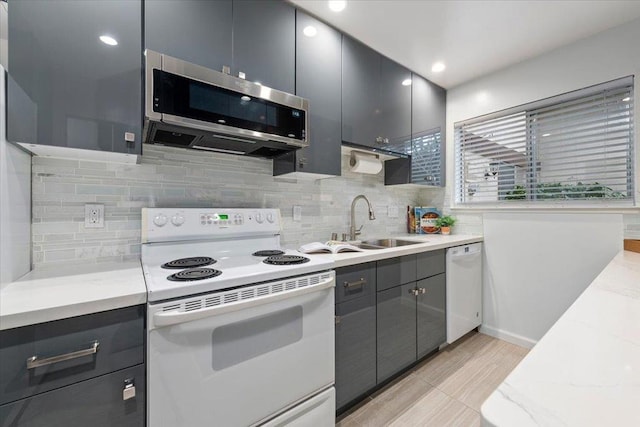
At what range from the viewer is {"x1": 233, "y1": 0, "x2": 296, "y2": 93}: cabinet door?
4.71 feet

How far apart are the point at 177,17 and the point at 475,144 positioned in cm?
261

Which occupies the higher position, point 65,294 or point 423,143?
point 423,143

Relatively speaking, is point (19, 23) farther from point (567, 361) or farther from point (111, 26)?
point (567, 361)

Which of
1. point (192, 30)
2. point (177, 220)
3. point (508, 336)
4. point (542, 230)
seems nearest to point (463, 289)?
point (508, 336)

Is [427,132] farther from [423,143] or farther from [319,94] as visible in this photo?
[319,94]

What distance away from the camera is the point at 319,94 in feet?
5.79

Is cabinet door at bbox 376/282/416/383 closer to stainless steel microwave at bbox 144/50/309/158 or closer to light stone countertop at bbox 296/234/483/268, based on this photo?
light stone countertop at bbox 296/234/483/268

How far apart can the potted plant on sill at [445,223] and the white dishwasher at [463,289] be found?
301 millimetres

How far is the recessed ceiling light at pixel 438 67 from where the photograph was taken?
2.34 metres

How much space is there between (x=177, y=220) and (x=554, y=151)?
9.28 feet

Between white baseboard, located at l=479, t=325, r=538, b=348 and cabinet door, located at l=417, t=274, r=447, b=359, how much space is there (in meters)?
0.65

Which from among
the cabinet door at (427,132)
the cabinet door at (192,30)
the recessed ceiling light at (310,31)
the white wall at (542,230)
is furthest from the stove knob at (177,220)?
the white wall at (542,230)

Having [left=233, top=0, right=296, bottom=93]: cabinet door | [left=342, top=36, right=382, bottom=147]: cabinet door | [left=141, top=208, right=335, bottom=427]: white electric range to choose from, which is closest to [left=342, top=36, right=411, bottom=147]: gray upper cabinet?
[left=342, top=36, right=382, bottom=147]: cabinet door

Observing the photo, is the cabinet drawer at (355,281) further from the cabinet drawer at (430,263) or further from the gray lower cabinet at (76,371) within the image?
the gray lower cabinet at (76,371)
